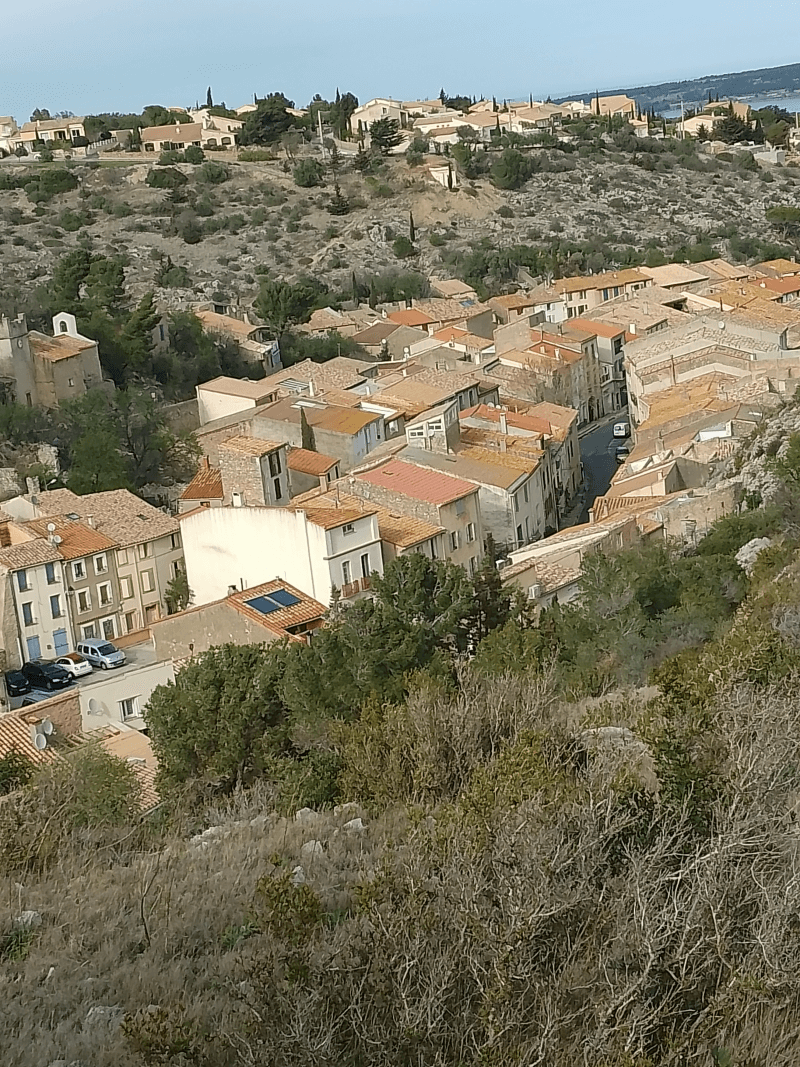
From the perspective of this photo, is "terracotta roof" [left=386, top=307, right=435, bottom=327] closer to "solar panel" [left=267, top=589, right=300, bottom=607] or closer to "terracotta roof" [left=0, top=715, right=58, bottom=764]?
"solar panel" [left=267, top=589, right=300, bottom=607]

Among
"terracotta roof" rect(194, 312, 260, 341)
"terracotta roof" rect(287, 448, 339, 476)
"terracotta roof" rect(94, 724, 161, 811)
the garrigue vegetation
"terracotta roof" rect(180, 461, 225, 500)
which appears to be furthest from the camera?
"terracotta roof" rect(194, 312, 260, 341)

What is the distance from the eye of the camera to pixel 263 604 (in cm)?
2416

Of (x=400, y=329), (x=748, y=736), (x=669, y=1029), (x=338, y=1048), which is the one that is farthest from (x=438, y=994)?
(x=400, y=329)

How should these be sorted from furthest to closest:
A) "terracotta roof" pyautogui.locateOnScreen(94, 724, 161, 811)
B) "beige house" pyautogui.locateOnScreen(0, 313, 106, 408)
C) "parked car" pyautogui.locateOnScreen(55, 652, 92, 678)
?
"beige house" pyautogui.locateOnScreen(0, 313, 106, 408) → "parked car" pyautogui.locateOnScreen(55, 652, 92, 678) → "terracotta roof" pyautogui.locateOnScreen(94, 724, 161, 811)

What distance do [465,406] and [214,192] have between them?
1531 inches

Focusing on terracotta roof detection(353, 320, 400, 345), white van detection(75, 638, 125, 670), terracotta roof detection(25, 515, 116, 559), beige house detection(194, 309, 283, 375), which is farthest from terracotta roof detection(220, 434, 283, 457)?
terracotta roof detection(353, 320, 400, 345)

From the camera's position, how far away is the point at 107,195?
239ft

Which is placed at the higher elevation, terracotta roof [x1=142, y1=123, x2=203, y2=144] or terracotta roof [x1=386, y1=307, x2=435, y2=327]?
terracotta roof [x1=142, y1=123, x2=203, y2=144]

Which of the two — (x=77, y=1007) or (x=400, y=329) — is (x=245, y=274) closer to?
(x=400, y=329)

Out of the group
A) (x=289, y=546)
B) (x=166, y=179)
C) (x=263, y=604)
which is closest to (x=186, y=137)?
(x=166, y=179)

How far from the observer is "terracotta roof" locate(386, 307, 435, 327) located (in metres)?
53.9

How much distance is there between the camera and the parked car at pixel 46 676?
27.1 metres

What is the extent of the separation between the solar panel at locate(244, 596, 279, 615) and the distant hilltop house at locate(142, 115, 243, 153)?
217ft

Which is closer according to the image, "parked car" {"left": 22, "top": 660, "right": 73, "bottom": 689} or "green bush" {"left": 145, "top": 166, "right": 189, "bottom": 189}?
"parked car" {"left": 22, "top": 660, "right": 73, "bottom": 689}
